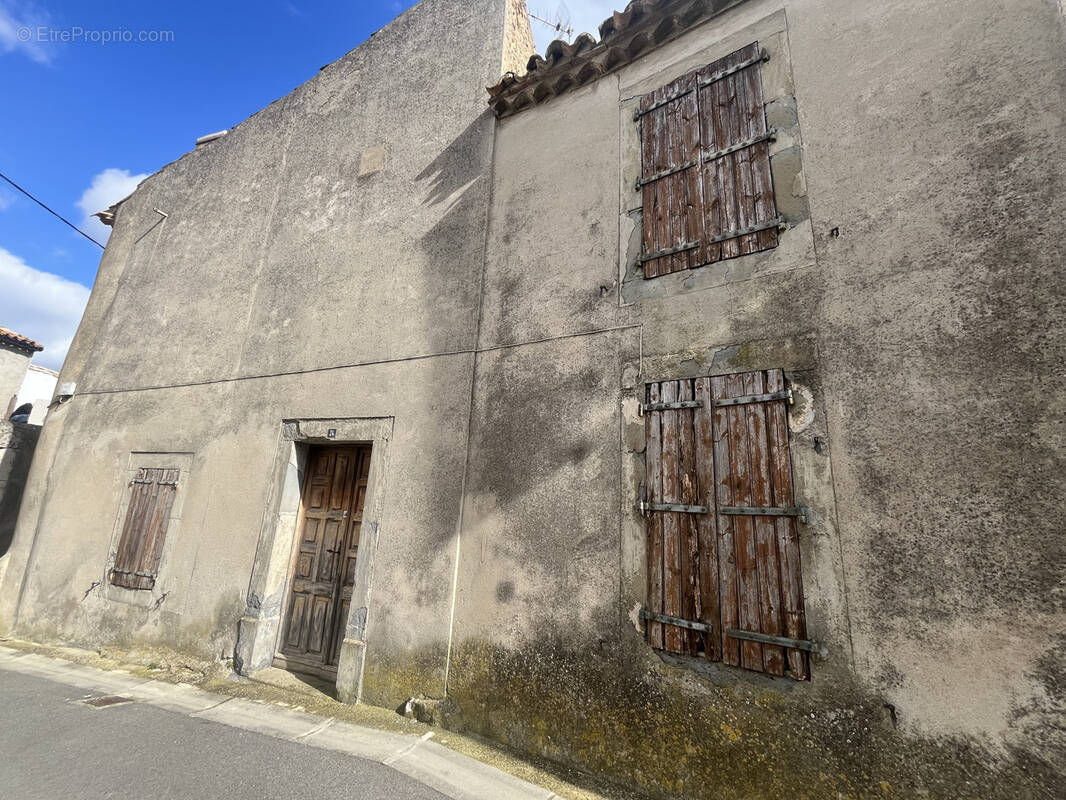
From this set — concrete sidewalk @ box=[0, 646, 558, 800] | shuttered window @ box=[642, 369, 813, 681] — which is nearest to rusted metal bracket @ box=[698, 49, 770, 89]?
shuttered window @ box=[642, 369, 813, 681]

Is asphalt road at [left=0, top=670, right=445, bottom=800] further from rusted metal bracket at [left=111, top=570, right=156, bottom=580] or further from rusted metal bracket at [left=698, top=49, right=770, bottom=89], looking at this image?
rusted metal bracket at [left=698, top=49, right=770, bottom=89]

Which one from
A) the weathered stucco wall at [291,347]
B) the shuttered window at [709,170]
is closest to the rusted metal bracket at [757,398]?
the shuttered window at [709,170]

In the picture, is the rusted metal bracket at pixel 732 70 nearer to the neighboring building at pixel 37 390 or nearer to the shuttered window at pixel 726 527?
Result: the shuttered window at pixel 726 527

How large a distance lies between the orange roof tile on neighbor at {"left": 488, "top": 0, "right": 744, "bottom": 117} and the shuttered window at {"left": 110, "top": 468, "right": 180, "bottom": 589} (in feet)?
18.8

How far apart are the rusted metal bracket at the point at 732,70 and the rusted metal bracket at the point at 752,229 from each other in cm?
138

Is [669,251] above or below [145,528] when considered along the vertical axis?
above

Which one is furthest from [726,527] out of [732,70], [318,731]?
[732,70]

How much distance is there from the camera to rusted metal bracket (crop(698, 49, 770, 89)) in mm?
3715

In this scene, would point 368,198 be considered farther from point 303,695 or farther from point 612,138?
point 303,695

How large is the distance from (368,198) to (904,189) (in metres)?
5.15

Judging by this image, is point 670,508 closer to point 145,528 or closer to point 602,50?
point 602,50

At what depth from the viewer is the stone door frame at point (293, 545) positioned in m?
4.25

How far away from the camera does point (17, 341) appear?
12617mm

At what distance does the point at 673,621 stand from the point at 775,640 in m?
0.57
